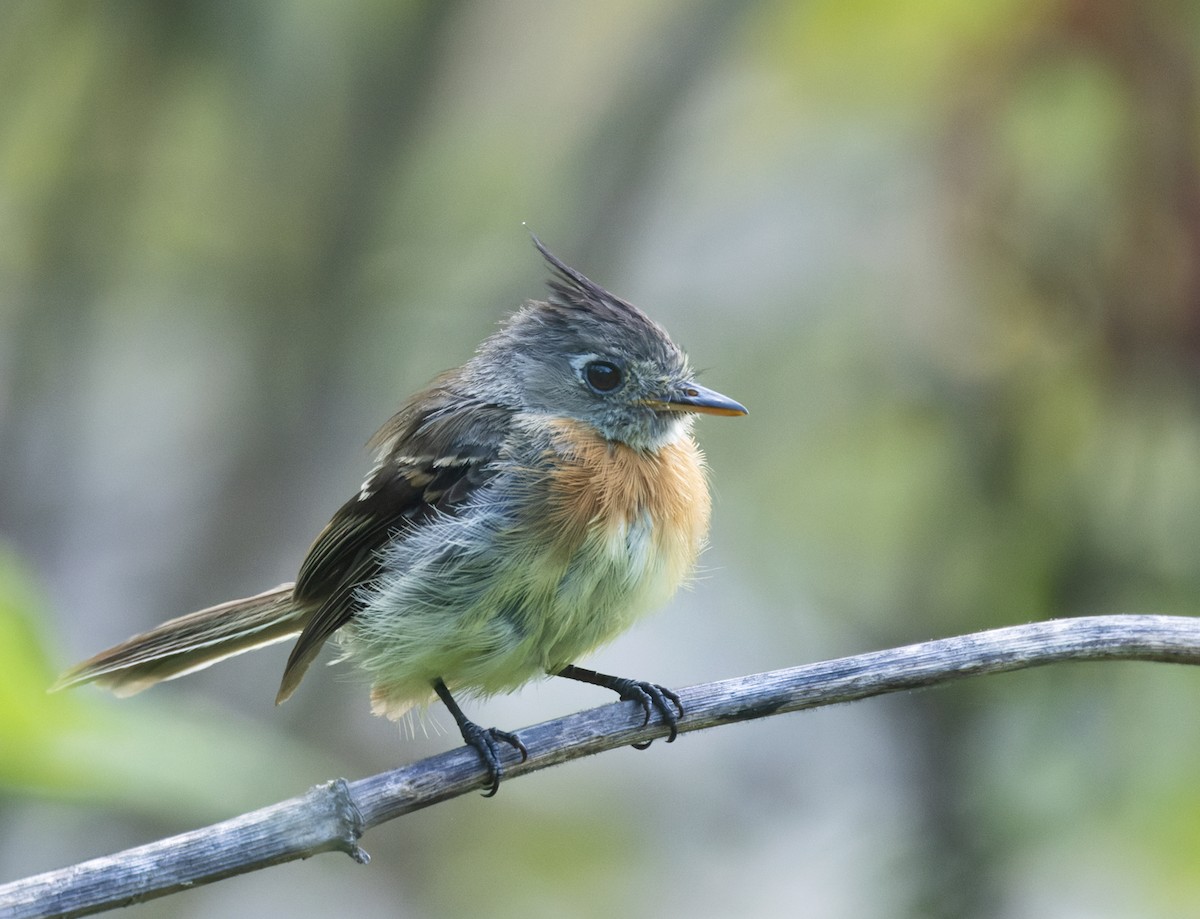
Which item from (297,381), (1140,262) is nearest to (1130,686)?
(1140,262)

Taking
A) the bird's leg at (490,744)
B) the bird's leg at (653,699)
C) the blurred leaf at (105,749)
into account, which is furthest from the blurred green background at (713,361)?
the blurred leaf at (105,749)

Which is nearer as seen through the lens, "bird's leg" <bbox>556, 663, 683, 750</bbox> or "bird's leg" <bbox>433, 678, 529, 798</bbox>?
"bird's leg" <bbox>433, 678, 529, 798</bbox>

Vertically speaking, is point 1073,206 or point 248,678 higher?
point 1073,206

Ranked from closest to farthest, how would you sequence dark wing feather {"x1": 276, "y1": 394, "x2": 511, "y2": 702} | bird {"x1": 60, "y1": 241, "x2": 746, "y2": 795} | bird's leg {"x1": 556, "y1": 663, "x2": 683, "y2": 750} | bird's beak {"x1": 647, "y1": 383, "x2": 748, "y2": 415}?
bird's leg {"x1": 556, "y1": 663, "x2": 683, "y2": 750}
bird {"x1": 60, "y1": 241, "x2": 746, "y2": 795}
dark wing feather {"x1": 276, "y1": 394, "x2": 511, "y2": 702}
bird's beak {"x1": 647, "y1": 383, "x2": 748, "y2": 415}

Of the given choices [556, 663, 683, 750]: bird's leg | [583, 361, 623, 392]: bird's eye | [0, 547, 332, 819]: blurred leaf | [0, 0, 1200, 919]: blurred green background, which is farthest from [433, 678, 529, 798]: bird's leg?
[583, 361, 623, 392]: bird's eye

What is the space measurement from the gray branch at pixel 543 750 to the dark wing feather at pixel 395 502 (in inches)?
34.1

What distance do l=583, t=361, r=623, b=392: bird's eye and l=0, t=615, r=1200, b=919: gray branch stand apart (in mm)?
1222

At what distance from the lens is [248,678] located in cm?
616

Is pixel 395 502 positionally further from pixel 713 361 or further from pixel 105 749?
pixel 713 361

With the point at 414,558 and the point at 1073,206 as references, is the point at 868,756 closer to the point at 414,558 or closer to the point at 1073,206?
the point at 1073,206

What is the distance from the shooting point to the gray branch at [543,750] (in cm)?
263

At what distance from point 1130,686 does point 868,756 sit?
65.1 inches

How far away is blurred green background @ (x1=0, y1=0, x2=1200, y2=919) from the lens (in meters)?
4.84

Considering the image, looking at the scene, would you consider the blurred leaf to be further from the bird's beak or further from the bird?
the bird's beak
